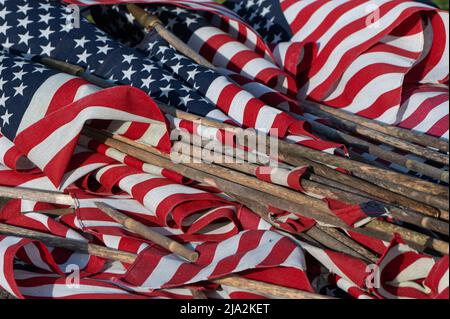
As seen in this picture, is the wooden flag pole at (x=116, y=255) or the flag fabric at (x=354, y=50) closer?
the wooden flag pole at (x=116, y=255)

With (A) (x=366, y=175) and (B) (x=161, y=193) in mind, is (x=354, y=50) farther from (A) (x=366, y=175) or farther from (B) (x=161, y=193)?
(B) (x=161, y=193)

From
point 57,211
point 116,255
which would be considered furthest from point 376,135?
point 57,211

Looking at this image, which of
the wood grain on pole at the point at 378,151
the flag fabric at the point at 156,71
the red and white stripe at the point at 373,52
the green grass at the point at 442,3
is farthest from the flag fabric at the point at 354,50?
the green grass at the point at 442,3

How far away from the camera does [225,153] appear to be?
336 centimetres

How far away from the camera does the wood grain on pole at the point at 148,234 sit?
10.4 ft

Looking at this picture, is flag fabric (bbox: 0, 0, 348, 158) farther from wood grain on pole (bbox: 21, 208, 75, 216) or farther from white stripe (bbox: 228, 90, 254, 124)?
wood grain on pole (bbox: 21, 208, 75, 216)

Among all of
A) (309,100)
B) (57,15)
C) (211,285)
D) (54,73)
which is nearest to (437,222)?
(211,285)

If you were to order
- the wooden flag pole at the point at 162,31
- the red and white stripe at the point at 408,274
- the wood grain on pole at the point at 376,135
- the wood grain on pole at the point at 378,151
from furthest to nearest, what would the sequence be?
1. the wooden flag pole at the point at 162,31
2. the wood grain on pole at the point at 376,135
3. the wood grain on pole at the point at 378,151
4. the red and white stripe at the point at 408,274

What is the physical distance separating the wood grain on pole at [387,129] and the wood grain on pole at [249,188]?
760 mm

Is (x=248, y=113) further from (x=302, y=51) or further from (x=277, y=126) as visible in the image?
(x=302, y=51)

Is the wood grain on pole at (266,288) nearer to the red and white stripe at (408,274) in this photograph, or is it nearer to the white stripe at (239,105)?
the red and white stripe at (408,274)

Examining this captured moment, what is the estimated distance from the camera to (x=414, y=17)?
169 inches

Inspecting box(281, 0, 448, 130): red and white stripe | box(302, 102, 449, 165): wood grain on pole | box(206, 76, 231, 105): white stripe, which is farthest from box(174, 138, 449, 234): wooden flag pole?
box(281, 0, 448, 130): red and white stripe
